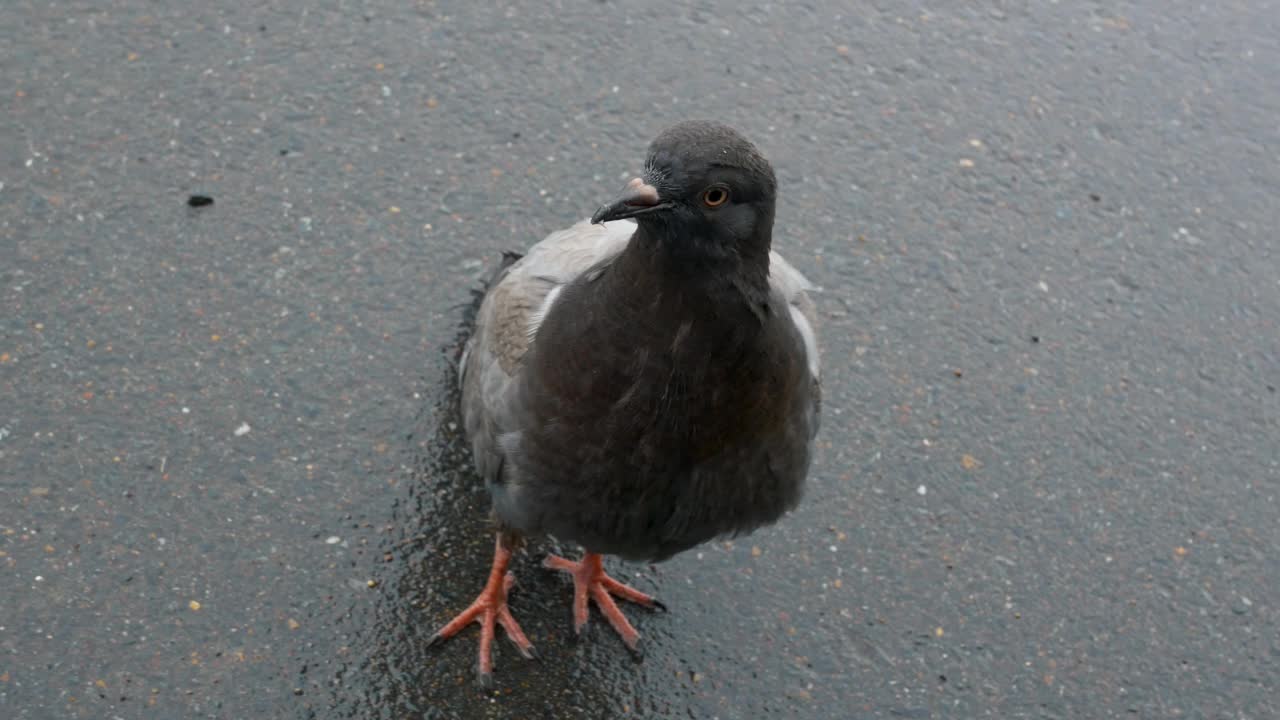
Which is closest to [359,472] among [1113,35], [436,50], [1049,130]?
[436,50]

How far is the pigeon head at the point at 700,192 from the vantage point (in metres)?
2.76

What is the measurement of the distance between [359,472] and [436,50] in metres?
2.12

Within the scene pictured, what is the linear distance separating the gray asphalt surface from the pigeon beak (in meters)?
1.47

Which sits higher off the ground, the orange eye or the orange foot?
the orange eye

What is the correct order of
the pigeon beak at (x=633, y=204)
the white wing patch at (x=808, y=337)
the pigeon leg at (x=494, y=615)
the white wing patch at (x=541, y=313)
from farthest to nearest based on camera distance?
the pigeon leg at (x=494, y=615) < the white wing patch at (x=808, y=337) < the white wing patch at (x=541, y=313) < the pigeon beak at (x=633, y=204)

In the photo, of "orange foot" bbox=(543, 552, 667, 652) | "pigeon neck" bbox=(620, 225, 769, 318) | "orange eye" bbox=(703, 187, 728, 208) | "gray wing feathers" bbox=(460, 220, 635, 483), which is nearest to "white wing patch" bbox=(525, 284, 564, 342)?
"gray wing feathers" bbox=(460, 220, 635, 483)

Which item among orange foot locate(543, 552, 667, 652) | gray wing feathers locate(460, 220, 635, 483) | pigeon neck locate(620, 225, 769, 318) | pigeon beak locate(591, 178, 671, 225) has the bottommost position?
orange foot locate(543, 552, 667, 652)

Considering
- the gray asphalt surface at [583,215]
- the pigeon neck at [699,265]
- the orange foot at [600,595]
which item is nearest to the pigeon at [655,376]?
the pigeon neck at [699,265]

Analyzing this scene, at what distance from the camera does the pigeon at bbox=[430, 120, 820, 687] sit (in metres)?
2.82

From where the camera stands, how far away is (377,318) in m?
4.41

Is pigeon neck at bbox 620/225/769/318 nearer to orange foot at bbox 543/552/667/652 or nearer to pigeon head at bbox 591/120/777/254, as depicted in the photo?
pigeon head at bbox 591/120/777/254

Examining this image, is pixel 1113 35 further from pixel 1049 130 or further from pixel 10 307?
pixel 10 307

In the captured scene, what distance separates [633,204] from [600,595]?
57.5 inches

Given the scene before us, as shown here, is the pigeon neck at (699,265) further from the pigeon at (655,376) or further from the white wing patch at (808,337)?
the white wing patch at (808,337)
